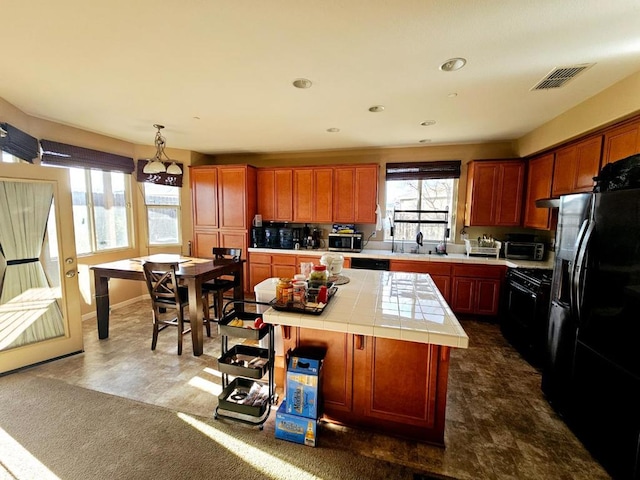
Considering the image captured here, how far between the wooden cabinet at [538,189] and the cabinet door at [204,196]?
4.82 meters

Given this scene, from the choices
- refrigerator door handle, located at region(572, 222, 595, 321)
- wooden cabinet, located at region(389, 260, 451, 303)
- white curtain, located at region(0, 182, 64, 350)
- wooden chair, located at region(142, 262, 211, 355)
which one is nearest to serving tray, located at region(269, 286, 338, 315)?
wooden chair, located at region(142, 262, 211, 355)

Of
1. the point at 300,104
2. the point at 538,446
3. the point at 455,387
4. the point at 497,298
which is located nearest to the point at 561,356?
the point at 538,446

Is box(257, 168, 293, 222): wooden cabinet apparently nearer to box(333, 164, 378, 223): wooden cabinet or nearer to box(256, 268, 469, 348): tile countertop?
box(333, 164, 378, 223): wooden cabinet

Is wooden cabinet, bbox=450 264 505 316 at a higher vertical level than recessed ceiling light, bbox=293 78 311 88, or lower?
lower

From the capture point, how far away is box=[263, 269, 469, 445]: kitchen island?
159 cm

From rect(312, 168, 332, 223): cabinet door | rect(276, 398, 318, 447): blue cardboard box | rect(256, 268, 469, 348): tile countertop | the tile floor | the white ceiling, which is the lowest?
the tile floor

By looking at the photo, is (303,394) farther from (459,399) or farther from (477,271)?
(477,271)

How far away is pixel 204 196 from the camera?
188 inches

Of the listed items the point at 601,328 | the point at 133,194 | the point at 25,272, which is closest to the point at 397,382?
the point at 601,328

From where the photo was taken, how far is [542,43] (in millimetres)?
1703

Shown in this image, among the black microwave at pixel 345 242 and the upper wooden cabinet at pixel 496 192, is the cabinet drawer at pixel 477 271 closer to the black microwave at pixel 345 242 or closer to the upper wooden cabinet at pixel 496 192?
the upper wooden cabinet at pixel 496 192

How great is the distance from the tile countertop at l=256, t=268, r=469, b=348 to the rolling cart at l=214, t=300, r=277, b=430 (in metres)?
0.34

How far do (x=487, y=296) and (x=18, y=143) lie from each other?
19.2ft

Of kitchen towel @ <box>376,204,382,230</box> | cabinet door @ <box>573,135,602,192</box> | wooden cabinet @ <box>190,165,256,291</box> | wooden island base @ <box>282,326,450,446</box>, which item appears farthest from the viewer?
wooden cabinet @ <box>190,165,256,291</box>
